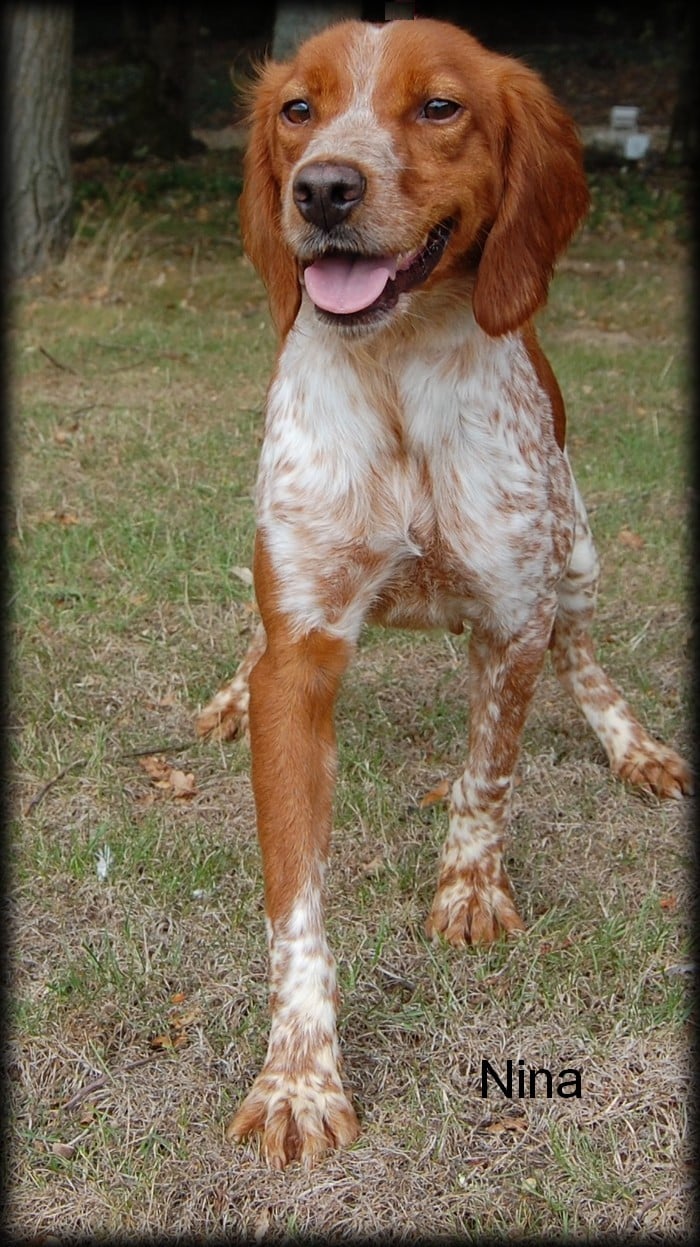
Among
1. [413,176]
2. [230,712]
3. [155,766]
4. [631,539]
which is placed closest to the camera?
[413,176]

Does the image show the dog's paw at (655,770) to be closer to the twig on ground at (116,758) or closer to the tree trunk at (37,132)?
the twig on ground at (116,758)

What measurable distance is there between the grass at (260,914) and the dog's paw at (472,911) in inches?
1.7

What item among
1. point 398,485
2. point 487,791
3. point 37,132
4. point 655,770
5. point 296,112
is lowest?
point 655,770

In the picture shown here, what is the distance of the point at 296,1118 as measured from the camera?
7.43 ft

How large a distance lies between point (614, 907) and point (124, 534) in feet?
8.27

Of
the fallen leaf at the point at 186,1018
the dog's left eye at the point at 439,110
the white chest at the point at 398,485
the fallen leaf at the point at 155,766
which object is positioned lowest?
the fallen leaf at the point at 155,766

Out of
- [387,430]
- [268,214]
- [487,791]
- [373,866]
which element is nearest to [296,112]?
[268,214]

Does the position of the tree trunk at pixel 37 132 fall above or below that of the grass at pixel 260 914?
above

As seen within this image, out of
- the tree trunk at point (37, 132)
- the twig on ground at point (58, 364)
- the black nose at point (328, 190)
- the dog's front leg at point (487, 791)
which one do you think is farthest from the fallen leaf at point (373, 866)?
the tree trunk at point (37, 132)

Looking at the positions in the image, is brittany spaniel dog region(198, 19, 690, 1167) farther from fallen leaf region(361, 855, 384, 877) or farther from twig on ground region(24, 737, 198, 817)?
twig on ground region(24, 737, 198, 817)

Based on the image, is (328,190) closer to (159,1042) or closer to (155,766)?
(159,1042)

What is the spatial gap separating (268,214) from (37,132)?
6.53 metres

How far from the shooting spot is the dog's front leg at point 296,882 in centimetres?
228

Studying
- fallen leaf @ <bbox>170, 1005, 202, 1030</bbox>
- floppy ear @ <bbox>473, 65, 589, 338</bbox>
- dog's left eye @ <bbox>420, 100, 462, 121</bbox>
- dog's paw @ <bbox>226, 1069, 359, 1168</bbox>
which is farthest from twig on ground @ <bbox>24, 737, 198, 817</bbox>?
dog's left eye @ <bbox>420, 100, 462, 121</bbox>
